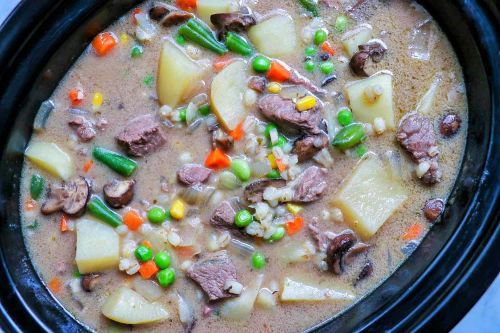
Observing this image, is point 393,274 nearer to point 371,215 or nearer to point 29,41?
point 371,215

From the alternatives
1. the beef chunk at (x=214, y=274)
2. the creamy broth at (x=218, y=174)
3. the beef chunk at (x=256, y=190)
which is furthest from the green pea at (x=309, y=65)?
the beef chunk at (x=214, y=274)

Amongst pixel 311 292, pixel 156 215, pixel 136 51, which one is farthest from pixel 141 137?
pixel 311 292

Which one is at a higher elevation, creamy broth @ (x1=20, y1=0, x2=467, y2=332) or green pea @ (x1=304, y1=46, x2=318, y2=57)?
green pea @ (x1=304, y1=46, x2=318, y2=57)

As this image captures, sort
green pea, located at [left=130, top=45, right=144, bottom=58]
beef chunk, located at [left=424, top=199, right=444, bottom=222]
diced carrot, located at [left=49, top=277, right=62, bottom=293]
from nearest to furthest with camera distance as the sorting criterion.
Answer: beef chunk, located at [left=424, top=199, right=444, bottom=222] → diced carrot, located at [left=49, top=277, right=62, bottom=293] → green pea, located at [left=130, top=45, right=144, bottom=58]

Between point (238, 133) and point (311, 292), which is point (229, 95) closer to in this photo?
point (238, 133)

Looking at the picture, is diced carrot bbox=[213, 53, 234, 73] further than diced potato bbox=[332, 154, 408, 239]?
Yes

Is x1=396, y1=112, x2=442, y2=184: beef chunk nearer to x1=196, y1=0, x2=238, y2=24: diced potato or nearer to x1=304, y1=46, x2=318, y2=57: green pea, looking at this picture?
x1=304, y1=46, x2=318, y2=57: green pea

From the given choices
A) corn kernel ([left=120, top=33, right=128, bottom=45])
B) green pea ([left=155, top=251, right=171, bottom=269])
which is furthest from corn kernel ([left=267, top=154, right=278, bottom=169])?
corn kernel ([left=120, top=33, right=128, bottom=45])
